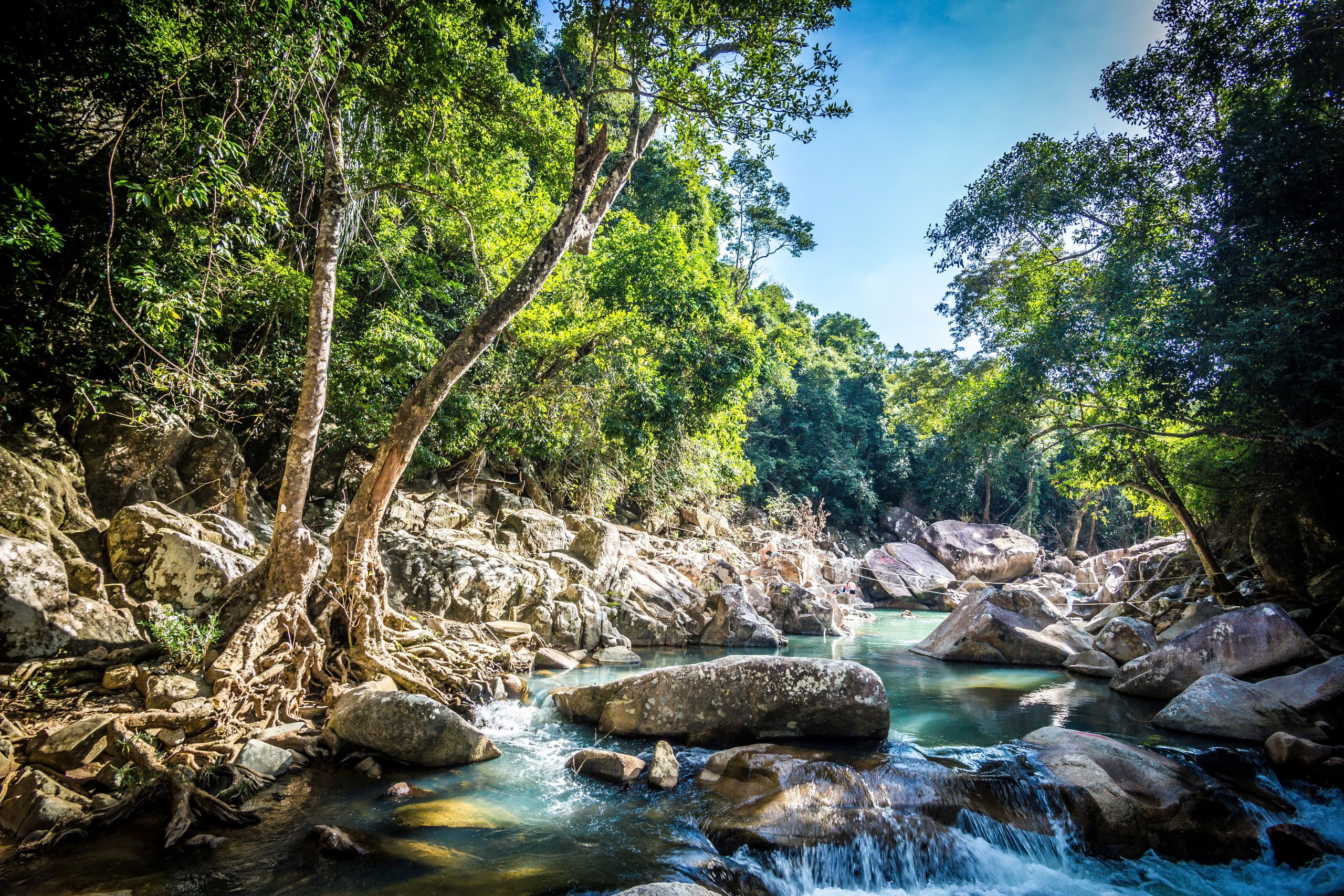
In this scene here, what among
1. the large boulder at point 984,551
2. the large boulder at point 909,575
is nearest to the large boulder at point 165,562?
the large boulder at point 909,575

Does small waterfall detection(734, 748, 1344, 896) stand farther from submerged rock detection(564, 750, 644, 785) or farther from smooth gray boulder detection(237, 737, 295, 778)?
smooth gray boulder detection(237, 737, 295, 778)

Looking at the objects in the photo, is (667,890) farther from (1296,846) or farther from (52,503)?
(52,503)

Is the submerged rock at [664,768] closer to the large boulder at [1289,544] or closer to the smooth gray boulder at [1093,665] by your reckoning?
the smooth gray boulder at [1093,665]

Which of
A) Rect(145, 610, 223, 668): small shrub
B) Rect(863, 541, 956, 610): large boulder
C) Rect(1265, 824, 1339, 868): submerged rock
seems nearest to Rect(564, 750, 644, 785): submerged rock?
Rect(145, 610, 223, 668): small shrub

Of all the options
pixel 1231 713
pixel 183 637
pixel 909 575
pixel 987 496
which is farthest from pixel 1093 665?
pixel 987 496

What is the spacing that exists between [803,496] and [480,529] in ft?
76.1

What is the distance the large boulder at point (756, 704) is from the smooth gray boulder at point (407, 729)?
65.0 inches

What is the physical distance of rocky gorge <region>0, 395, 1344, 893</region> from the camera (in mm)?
4254

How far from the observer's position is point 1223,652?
26.6 ft

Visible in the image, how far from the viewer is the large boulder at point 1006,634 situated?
36.2 ft

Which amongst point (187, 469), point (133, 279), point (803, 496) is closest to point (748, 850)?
point (133, 279)

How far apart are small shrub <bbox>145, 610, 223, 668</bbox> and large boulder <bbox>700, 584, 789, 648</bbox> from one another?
916cm

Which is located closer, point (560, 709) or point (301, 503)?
point (301, 503)

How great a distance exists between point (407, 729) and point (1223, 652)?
426 inches
